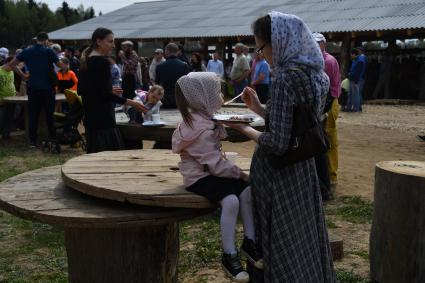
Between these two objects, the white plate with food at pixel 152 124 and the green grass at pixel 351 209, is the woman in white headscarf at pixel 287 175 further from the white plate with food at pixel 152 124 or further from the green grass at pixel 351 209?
the green grass at pixel 351 209

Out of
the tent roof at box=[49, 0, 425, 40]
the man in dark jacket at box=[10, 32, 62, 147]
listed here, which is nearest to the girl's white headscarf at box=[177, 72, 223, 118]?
the man in dark jacket at box=[10, 32, 62, 147]

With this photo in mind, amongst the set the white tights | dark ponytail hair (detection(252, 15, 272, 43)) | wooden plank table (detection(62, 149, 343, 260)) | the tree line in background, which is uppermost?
the tree line in background

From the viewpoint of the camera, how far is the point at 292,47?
88.8 inches

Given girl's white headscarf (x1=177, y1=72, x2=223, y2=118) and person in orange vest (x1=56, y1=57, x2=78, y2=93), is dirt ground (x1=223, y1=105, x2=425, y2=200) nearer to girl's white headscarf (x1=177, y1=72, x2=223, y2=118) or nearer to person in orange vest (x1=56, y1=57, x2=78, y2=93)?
person in orange vest (x1=56, y1=57, x2=78, y2=93)

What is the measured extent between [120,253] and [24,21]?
196 ft

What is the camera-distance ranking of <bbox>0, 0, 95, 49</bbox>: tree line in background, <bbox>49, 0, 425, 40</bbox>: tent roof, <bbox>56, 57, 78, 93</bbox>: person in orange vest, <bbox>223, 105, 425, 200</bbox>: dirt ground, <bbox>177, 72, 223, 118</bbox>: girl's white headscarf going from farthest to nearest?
<bbox>0, 0, 95, 49</bbox>: tree line in background → <bbox>49, 0, 425, 40</bbox>: tent roof → <bbox>56, 57, 78, 93</bbox>: person in orange vest → <bbox>223, 105, 425, 200</bbox>: dirt ground → <bbox>177, 72, 223, 118</bbox>: girl's white headscarf

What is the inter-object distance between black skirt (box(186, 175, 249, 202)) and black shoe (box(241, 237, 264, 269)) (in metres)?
0.23

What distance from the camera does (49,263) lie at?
12.1 ft

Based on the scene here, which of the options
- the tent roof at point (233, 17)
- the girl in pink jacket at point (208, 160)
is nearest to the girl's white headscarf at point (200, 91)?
the girl in pink jacket at point (208, 160)

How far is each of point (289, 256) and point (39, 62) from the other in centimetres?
630

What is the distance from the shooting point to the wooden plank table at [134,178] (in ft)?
7.74

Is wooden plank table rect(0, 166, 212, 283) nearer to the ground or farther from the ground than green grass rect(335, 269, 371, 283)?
farther from the ground

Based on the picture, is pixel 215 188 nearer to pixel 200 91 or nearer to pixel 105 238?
pixel 200 91

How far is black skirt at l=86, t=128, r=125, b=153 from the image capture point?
14.4ft
